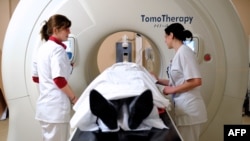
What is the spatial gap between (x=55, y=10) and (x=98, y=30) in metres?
0.34

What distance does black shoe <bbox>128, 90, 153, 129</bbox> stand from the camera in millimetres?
1291

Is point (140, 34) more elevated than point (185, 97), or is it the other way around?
point (140, 34)

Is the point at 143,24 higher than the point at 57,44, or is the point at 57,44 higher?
the point at 143,24

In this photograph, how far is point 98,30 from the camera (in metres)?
2.20

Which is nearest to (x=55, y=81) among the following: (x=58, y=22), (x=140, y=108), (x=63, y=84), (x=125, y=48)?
(x=63, y=84)

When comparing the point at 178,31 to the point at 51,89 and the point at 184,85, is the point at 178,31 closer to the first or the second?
the point at 184,85

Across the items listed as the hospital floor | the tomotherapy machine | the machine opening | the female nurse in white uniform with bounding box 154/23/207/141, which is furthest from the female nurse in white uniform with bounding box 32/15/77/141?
the machine opening

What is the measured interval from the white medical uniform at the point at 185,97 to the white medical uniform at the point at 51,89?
0.65 meters

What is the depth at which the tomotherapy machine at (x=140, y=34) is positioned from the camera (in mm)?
2203

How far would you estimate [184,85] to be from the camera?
1863mm

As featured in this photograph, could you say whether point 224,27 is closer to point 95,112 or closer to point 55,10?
point 55,10

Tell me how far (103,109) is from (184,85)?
2.38 feet

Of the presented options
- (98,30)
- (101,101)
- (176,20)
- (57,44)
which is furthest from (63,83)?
(176,20)

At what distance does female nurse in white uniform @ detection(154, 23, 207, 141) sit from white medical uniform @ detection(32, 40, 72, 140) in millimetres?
618
